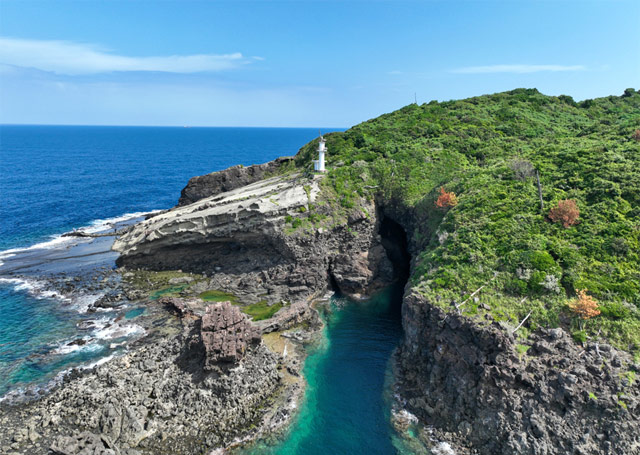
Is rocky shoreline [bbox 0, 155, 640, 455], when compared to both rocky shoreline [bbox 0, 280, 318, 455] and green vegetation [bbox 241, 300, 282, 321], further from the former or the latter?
green vegetation [bbox 241, 300, 282, 321]

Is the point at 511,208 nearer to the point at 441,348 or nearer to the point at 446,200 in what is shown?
the point at 446,200

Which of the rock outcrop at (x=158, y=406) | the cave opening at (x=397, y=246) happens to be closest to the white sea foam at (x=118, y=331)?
the rock outcrop at (x=158, y=406)

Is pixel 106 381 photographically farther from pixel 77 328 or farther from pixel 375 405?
pixel 375 405

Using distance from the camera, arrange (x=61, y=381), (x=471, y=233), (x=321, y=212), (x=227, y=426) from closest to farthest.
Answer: (x=227, y=426), (x=61, y=381), (x=471, y=233), (x=321, y=212)

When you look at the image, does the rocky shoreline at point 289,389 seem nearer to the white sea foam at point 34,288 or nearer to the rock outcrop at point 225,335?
the rock outcrop at point 225,335

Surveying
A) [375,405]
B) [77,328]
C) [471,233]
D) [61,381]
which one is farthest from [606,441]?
[77,328]

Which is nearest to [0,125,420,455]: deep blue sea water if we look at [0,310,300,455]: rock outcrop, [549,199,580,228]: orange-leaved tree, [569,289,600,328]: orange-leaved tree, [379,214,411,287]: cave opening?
[0,310,300,455]: rock outcrop
